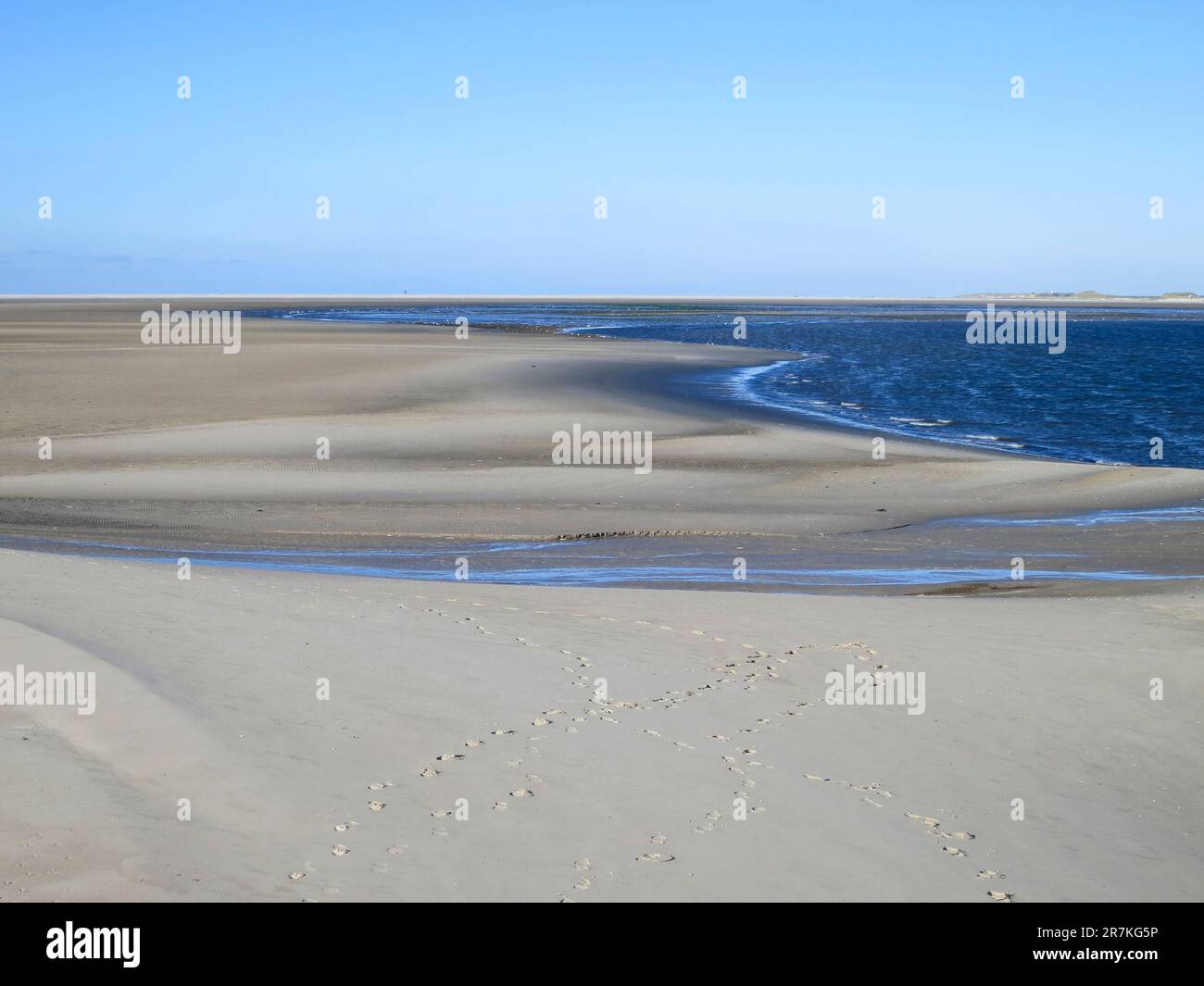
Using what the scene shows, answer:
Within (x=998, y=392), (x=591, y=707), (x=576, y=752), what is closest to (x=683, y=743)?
(x=576, y=752)

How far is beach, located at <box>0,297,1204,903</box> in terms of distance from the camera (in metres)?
5.25

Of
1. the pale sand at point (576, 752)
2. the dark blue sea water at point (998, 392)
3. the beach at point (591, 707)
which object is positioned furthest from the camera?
the dark blue sea water at point (998, 392)

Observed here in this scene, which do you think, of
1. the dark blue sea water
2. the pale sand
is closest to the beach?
the pale sand

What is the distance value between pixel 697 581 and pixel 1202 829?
22.1ft

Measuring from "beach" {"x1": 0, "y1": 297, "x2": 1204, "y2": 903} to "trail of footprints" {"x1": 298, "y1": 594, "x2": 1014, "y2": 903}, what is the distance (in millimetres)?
30

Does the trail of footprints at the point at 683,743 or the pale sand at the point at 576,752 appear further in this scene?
the trail of footprints at the point at 683,743

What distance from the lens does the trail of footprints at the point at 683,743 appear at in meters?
5.32

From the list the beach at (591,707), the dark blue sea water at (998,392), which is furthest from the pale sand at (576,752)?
the dark blue sea water at (998,392)

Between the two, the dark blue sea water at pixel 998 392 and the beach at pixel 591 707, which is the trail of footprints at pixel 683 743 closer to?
the beach at pixel 591 707

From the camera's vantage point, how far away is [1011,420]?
32.5 metres

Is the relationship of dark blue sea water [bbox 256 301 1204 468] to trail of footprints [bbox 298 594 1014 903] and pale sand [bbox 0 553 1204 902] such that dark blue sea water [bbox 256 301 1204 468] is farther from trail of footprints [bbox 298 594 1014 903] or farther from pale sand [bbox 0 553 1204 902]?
trail of footprints [bbox 298 594 1014 903]

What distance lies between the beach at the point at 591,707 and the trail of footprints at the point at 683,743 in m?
0.03
